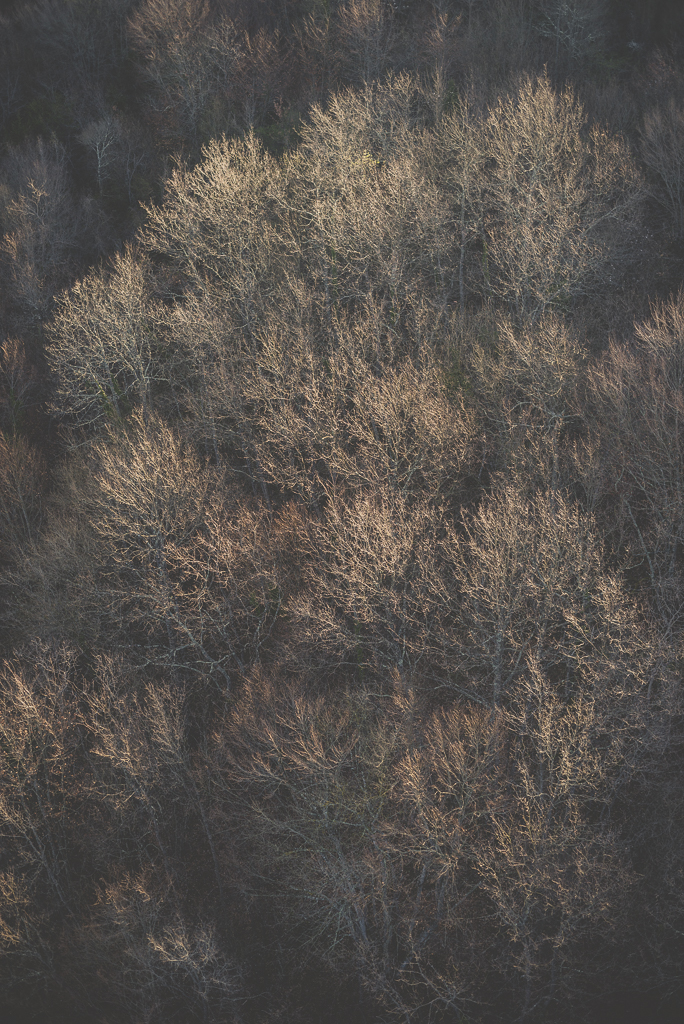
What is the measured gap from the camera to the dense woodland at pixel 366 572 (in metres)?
21.0

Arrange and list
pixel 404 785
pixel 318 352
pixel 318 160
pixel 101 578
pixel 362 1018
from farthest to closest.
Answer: pixel 318 160 → pixel 318 352 → pixel 101 578 → pixel 362 1018 → pixel 404 785

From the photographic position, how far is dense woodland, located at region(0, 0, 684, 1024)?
21031mm

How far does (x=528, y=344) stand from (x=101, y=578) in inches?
691

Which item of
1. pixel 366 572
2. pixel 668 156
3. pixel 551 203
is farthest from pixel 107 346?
pixel 668 156

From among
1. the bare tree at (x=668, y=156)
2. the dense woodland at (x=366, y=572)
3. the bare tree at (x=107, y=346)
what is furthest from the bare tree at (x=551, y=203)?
the bare tree at (x=107, y=346)

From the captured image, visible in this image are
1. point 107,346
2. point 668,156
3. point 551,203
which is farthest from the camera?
point 107,346

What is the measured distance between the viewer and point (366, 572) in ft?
80.7

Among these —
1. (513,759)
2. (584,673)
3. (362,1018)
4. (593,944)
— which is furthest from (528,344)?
(362,1018)

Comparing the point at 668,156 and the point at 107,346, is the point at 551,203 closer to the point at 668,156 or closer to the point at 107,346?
the point at 668,156

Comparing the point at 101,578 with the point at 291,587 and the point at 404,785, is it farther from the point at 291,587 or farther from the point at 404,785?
the point at 404,785

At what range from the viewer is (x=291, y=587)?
28.1 meters

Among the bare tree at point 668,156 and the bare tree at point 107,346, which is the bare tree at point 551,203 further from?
the bare tree at point 107,346

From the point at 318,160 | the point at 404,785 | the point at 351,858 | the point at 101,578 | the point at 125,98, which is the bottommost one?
the point at 351,858

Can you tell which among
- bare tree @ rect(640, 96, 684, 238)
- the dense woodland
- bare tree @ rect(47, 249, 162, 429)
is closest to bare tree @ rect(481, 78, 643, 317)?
the dense woodland
